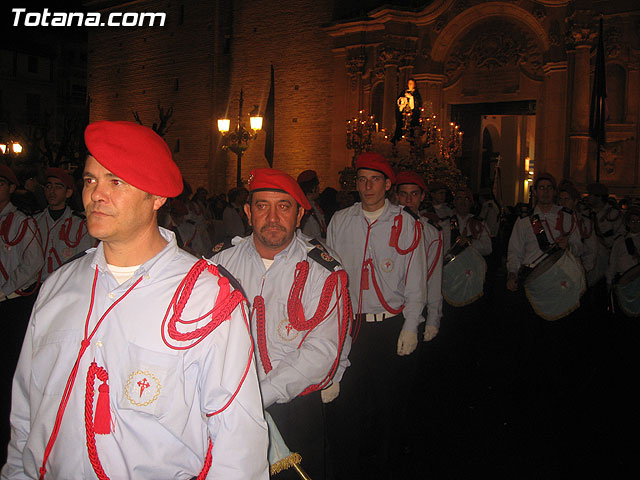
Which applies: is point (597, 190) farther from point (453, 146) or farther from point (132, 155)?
point (132, 155)

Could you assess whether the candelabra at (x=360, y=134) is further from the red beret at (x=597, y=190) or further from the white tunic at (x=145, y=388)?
the white tunic at (x=145, y=388)

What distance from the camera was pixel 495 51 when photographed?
62.7 feet

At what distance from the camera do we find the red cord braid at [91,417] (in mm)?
1970

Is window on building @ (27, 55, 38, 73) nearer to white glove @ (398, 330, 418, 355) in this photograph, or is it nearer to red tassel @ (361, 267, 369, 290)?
red tassel @ (361, 267, 369, 290)

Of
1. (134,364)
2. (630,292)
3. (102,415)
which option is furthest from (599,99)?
(102,415)

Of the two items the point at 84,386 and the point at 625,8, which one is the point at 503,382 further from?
the point at 625,8

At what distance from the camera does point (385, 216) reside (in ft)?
17.4

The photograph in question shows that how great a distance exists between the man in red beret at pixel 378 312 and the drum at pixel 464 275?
285cm

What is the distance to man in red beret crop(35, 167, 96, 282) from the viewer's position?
6.41m

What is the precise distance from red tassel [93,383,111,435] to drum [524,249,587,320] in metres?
5.86

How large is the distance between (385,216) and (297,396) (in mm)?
2302

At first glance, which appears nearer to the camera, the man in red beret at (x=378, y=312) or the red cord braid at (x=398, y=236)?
the man in red beret at (x=378, y=312)

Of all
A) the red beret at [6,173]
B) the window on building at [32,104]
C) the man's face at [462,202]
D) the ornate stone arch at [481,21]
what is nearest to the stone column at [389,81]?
the ornate stone arch at [481,21]

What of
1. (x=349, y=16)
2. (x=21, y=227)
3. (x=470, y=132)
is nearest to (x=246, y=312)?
(x=21, y=227)
